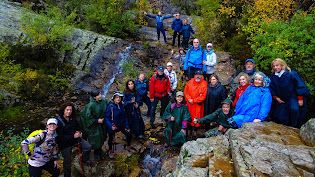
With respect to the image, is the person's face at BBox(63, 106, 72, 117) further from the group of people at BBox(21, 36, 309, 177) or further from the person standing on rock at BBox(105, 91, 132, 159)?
the person standing on rock at BBox(105, 91, 132, 159)

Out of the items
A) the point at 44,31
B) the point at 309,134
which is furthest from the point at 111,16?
the point at 309,134

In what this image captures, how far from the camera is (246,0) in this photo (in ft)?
41.9

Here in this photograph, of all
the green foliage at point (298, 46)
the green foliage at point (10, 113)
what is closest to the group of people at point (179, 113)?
the green foliage at point (298, 46)

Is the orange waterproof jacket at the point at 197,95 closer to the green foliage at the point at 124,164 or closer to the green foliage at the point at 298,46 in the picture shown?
the green foliage at the point at 124,164

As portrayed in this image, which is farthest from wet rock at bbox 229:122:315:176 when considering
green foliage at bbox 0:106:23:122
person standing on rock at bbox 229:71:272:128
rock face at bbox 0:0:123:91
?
green foliage at bbox 0:106:23:122

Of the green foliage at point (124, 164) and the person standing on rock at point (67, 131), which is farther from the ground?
the person standing on rock at point (67, 131)

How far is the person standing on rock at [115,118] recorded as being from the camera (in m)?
5.70

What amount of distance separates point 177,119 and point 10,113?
992cm

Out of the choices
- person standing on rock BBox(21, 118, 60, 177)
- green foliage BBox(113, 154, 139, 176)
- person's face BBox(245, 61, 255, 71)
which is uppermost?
person's face BBox(245, 61, 255, 71)

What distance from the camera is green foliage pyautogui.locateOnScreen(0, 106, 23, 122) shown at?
33.5 ft

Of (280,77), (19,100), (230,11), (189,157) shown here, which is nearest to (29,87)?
(19,100)

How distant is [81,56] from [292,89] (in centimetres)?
1386

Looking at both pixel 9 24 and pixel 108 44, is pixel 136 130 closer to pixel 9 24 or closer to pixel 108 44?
pixel 108 44

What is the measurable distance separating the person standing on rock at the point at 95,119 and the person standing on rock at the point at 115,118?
6.9 inches
